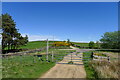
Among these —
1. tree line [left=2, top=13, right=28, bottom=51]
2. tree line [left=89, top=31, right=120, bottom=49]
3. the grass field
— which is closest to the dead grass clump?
the grass field

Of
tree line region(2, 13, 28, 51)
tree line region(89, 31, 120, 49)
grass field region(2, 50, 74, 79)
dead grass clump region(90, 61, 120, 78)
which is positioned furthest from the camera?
tree line region(89, 31, 120, 49)

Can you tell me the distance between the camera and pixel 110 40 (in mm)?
31531

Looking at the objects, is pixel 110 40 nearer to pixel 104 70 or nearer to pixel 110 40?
pixel 110 40

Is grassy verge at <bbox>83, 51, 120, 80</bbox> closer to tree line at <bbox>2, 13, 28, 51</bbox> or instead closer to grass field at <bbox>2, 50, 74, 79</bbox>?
grass field at <bbox>2, 50, 74, 79</bbox>

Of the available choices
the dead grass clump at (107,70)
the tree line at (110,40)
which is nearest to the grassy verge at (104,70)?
the dead grass clump at (107,70)

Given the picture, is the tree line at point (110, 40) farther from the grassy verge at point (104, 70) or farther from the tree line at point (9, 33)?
the grassy verge at point (104, 70)

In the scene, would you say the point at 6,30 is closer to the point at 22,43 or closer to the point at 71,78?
the point at 22,43

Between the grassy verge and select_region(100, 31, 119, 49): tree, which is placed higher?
select_region(100, 31, 119, 49): tree

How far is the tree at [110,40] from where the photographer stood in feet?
98.3

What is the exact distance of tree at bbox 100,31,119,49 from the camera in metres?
30.0

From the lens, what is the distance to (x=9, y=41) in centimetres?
2466

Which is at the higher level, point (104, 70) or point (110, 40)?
point (110, 40)

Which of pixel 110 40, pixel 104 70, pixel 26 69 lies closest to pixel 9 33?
pixel 26 69

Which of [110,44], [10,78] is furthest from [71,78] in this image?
[110,44]
